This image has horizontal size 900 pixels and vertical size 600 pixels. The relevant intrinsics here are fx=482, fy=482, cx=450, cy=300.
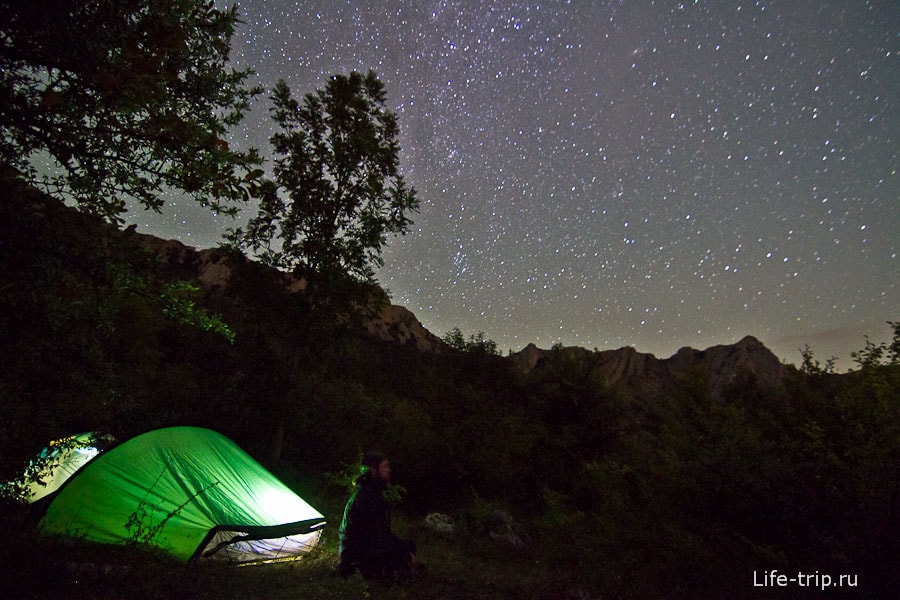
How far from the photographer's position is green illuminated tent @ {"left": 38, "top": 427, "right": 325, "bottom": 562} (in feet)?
19.4

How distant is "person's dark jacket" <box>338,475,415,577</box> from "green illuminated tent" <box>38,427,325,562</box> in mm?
1321

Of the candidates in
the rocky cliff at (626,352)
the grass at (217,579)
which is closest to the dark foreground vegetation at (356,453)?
the grass at (217,579)

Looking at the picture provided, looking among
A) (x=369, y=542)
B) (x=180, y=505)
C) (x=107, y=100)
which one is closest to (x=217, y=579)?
(x=180, y=505)

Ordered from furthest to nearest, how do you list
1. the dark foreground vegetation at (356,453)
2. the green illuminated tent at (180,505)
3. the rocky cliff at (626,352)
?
the rocky cliff at (626,352), the green illuminated tent at (180,505), the dark foreground vegetation at (356,453)

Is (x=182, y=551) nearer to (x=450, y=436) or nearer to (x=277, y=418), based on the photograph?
(x=277, y=418)

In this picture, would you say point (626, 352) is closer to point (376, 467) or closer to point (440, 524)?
point (440, 524)

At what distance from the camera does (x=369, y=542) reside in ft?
18.7

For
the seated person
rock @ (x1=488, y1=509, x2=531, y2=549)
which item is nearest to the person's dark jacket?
the seated person

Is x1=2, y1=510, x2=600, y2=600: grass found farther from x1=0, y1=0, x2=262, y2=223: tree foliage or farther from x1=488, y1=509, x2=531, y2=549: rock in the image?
x1=0, y1=0, x2=262, y2=223: tree foliage

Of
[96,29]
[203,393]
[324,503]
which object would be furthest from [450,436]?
[96,29]

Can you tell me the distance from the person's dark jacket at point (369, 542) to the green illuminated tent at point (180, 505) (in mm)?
1321

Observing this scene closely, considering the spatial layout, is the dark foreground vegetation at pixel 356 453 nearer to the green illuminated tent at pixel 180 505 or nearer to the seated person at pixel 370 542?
the seated person at pixel 370 542

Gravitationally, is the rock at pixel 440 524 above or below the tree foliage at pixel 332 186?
below

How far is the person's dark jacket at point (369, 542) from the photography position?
5.66 m
